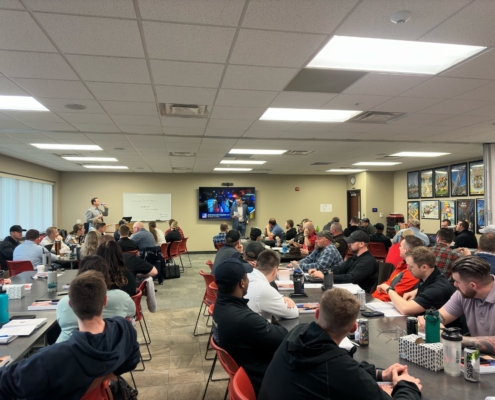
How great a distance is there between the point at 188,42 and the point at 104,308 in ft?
6.63

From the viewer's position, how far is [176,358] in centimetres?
385

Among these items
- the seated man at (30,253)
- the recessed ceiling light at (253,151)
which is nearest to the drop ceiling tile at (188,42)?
the seated man at (30,253)

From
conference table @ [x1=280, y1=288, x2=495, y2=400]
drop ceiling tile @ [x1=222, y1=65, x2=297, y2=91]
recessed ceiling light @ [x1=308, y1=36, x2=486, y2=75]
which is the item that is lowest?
conference table @ [x1=280, y1=288, x2=495, y2=400]

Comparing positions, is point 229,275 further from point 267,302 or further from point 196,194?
point 196,194

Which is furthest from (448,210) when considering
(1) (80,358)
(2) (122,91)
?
(1) (80,358)

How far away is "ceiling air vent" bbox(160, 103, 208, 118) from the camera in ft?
14.6

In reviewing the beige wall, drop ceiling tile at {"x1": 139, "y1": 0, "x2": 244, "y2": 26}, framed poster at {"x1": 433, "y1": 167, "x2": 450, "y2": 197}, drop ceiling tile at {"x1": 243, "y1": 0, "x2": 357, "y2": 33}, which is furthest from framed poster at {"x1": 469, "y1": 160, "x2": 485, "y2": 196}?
drop ceiling tile at {"x1": 139, "y1": 0, "x2": 244, "y2": 26}

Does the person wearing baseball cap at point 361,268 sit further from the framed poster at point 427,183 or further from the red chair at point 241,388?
the framed poster at point 427,183


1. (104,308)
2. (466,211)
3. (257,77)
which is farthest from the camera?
(466,211)

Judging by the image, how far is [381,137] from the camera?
21.0 ft

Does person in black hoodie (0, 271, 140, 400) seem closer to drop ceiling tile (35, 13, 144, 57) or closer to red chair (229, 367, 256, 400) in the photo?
red chair (229, 367, 256, 400)

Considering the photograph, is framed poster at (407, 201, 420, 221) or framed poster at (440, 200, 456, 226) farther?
framed poster at (407, 201, 420, 221)

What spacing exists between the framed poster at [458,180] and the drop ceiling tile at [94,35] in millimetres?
9285

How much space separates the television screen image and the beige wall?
22 cm
